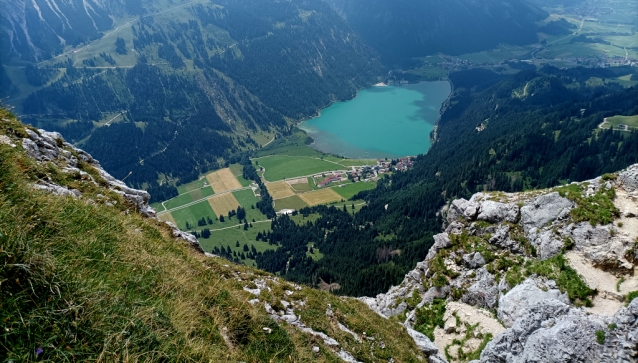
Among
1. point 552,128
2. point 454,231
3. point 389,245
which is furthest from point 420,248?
point 552,128

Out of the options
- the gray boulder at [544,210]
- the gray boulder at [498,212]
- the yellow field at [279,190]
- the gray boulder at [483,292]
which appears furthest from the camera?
the yellow field at [279,190]

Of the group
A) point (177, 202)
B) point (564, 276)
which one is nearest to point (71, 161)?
point (564, 276)

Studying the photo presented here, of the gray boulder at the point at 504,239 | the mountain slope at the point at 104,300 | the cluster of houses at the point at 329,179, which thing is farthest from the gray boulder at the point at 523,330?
the cluster of houses at the point at 329,179

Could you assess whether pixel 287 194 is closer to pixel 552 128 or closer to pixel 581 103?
pixel 552 128

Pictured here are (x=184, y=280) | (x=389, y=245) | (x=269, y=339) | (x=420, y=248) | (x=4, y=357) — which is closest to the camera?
(x=4, y=357)

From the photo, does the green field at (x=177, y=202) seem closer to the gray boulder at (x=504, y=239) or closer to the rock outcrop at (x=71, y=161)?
the rock outcrop at (x=71, y=161)

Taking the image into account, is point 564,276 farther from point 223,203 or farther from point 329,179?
point 223,203

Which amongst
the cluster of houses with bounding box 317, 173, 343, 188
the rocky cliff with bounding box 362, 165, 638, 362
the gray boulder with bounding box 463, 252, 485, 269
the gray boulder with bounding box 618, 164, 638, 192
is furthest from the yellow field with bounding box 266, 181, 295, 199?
the gray boulder with bounding box 618, 164, 638, 192
